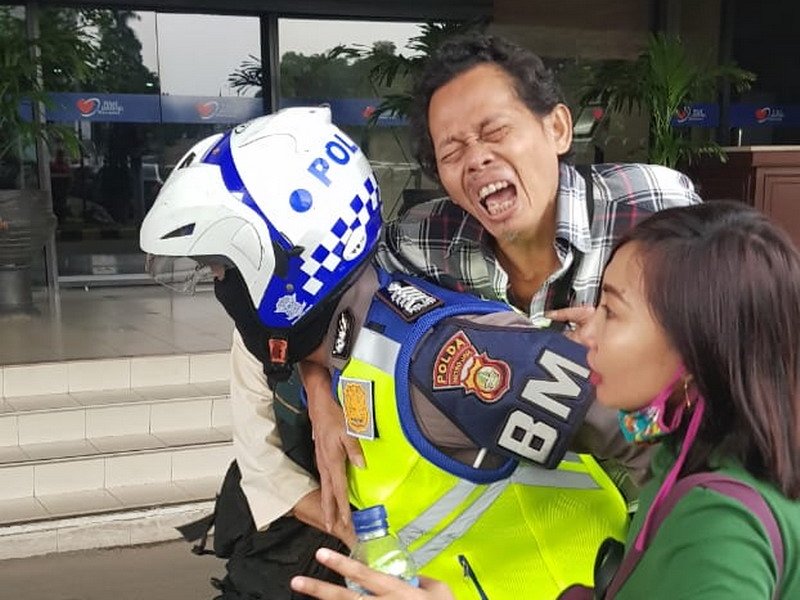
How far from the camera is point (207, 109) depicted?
9.41 meters

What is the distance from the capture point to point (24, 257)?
305 inches

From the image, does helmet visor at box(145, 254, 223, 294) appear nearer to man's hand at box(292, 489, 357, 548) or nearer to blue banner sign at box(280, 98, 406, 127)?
man's hand at box(292, 489, 357, 548)

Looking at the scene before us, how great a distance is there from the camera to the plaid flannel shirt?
1.56 m

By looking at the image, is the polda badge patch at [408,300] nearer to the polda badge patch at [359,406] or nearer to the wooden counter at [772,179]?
the polda badge patch at [359,406]

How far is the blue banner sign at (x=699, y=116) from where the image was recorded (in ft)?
34.8

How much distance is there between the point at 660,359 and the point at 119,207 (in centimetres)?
911

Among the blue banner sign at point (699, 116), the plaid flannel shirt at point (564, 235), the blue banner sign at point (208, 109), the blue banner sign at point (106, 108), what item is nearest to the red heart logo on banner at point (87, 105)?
the blue banner sign at point (106, 108)

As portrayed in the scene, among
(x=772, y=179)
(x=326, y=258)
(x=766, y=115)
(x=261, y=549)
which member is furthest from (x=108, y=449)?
(x=766, y=115)

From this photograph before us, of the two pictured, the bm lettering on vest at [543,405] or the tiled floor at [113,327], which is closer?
the bm lettering on vest at [543,405]

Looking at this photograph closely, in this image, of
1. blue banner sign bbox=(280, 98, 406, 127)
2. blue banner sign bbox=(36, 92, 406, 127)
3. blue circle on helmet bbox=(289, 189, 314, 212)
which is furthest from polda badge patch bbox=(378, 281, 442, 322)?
blue banner sign bbox=(280, 98, 406, 127)

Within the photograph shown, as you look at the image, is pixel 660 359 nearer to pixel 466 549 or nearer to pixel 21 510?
pixel 466 549

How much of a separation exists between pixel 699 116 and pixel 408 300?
33.9ft

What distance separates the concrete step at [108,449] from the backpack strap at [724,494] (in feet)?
13.0

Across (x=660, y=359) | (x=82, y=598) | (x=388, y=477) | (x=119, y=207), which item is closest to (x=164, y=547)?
(x=82, y=598)
